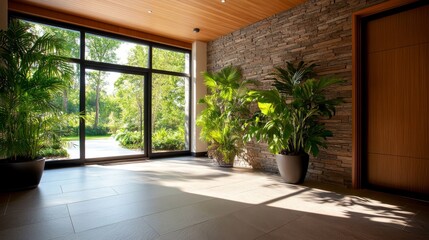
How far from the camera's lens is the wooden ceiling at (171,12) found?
4.17 meters

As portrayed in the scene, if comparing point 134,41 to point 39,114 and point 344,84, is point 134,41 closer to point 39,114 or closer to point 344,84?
point 39,114

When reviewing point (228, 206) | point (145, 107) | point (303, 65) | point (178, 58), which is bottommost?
point (228, 206)

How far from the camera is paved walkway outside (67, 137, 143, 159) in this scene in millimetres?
4906

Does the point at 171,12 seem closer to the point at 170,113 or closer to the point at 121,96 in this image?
the point at 121,96

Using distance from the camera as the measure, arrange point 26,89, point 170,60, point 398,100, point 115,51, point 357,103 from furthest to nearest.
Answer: point 170,60, point 115,51, point 357,103, point 26,89, point 398,100

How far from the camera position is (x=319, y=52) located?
12.5 ft

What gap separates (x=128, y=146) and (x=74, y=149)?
3.61 ft

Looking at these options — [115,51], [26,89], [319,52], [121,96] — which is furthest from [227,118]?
[26,89]

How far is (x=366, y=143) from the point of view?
3469 mm

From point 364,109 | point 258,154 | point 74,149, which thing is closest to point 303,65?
point 364,109

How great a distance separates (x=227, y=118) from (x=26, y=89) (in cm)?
337

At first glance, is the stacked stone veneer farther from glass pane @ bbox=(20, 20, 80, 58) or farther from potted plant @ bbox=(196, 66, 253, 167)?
glass pane @ bbox=(20, 20, 80, 58)

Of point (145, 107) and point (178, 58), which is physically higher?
point (178, 58)

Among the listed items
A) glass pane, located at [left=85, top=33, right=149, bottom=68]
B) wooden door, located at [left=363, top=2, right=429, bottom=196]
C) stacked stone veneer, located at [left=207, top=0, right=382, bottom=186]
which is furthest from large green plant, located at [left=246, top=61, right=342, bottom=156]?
glass pane, located at [left=85, top=33, right=149, bottom=68]
